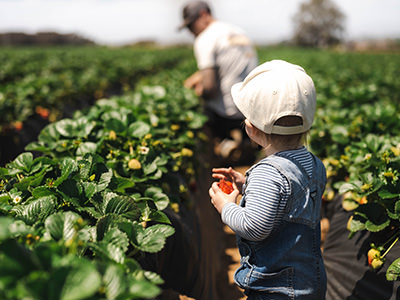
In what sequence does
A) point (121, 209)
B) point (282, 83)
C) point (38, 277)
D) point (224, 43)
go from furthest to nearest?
point (224, 43) < point (121, 209) < point (282, 83) < point (38, 277)

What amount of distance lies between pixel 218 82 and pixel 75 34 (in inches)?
3074

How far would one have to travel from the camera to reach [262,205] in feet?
4.64

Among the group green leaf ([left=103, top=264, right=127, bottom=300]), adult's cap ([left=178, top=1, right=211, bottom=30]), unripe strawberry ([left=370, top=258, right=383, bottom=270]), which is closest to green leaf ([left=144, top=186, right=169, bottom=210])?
green leaf ([left=103, top=264, right=127, bottom=300])

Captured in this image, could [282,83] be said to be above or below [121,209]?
above

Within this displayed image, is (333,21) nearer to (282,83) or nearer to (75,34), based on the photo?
(75,34)

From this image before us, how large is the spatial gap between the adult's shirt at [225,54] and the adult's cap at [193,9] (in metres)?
0.20

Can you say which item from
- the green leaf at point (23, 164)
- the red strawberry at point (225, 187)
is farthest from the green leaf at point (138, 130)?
the red strawberry at point (225, 187)

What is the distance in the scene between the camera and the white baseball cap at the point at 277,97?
1410 millimetres

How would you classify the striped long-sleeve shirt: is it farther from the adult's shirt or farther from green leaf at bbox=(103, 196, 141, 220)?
the adult's shirt

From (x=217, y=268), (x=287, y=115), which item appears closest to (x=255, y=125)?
(x=287, y=115)

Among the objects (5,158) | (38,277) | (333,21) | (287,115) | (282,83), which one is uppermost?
(282,83)

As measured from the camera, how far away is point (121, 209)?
153 cm

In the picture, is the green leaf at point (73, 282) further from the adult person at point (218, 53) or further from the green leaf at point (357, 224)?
the adult person at point (218, 53)

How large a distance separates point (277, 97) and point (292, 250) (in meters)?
0.67
